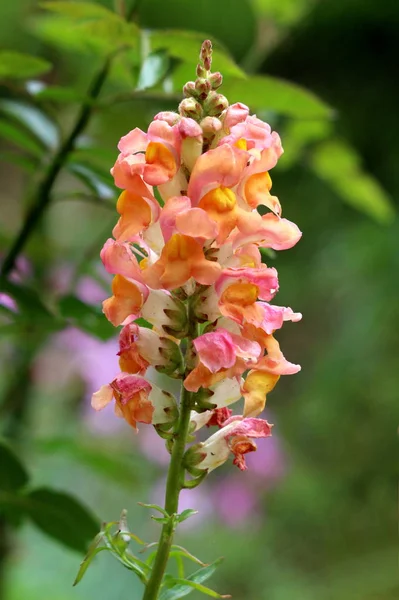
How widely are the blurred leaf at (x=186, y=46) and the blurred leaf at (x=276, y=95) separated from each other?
31 millimetres

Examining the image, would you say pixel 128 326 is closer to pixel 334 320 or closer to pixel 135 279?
pixel 135 279

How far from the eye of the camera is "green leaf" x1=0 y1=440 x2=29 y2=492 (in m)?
0.40

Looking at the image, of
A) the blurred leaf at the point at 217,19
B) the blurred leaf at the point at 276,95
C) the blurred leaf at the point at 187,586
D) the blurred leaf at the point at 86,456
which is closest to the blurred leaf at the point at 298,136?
the blurred leaf at the point at 276,95

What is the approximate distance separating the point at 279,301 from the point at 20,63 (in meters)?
1.25

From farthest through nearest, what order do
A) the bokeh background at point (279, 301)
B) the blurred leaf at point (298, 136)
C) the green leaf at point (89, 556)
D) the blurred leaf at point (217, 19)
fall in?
the blurred leaf at point (217, 19) → the blurred leaf at point (298, 136) → the bokeh background at point (279, 301) → the green leaf at point (89, 556)

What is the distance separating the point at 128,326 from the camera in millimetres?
286

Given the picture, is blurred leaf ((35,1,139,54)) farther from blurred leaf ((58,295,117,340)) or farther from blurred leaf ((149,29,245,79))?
blurred leaf ((58,295,117,340))

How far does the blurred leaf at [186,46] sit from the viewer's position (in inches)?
14.4

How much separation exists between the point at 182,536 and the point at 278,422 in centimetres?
45

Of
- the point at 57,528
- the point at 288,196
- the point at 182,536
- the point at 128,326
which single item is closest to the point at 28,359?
the point at 57,528

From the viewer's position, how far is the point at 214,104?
11.1 inches

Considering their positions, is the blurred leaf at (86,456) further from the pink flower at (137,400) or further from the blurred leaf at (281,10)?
the blurred leaf at (281,10)

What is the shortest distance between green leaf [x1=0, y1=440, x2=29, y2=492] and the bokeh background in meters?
0.02

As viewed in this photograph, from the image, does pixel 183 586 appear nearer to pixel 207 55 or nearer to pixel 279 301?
pixel 207 55
